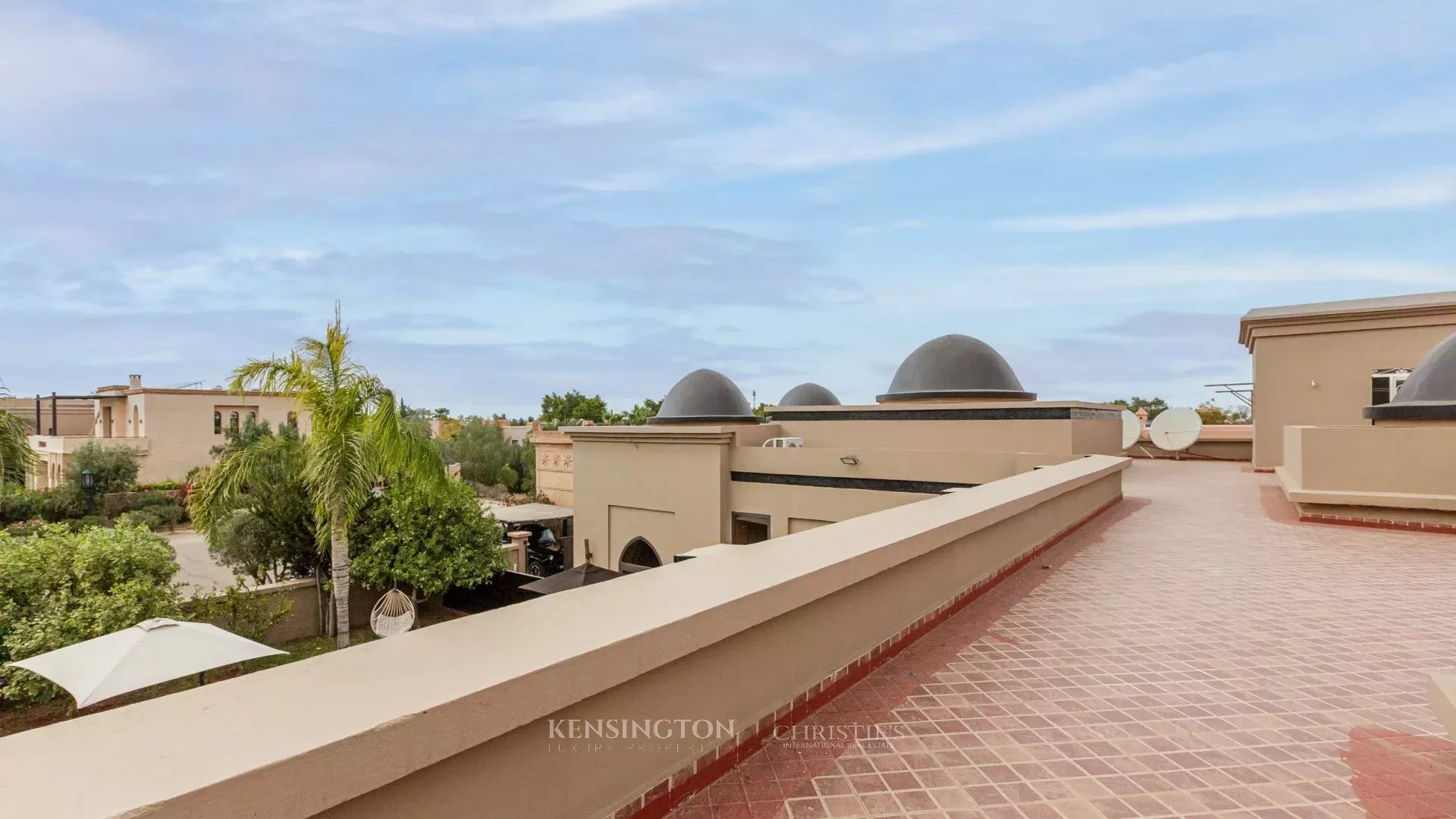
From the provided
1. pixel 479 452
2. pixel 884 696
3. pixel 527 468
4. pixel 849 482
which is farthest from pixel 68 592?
pixel 479 452

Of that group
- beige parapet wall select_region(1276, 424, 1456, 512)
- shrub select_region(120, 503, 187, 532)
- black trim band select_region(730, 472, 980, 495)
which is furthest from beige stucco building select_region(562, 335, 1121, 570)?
shrub select_region(120, 503, 187, 532)

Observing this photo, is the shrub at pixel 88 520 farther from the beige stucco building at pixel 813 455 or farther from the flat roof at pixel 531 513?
the beige stucco building at pixel 813 455

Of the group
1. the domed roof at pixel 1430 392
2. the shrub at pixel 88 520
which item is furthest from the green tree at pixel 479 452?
the domed roof at pixel 1430 392

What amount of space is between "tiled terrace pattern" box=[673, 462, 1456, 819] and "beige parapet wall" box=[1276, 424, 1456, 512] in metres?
3.27

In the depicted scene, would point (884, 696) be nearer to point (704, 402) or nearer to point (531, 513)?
point (704, 402)

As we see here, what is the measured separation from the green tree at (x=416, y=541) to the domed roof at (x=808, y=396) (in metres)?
15.8

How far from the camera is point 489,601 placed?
19734 mm

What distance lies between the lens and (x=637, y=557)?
73.5 ft

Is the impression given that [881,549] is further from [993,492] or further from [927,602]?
[993,492]

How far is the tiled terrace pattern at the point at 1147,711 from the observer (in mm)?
2752

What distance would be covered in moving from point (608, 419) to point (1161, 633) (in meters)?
46.9

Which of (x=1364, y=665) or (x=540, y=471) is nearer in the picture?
(x=1364, y=665)

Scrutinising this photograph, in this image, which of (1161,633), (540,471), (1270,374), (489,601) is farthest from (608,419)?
(1161,633)

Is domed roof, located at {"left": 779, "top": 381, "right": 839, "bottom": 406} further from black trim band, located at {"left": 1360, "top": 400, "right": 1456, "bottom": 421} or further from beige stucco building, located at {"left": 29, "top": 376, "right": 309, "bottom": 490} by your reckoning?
beige stucco building, located at {"left": 29, "top": 376, "right": 309, "bottom": 490}
